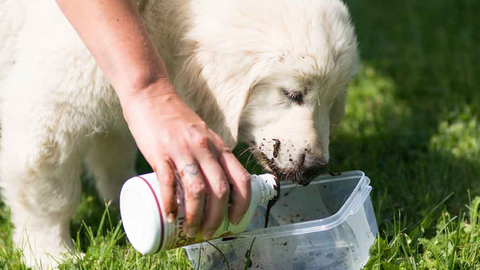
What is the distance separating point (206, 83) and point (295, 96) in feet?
1.19

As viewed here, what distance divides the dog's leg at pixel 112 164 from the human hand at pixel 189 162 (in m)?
1.45

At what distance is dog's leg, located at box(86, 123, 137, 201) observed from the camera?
3207mm

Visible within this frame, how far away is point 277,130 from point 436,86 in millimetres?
2672

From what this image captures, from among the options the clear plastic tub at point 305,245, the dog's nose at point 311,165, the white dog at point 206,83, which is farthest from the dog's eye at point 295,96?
the clear plastic tub at point 305,245

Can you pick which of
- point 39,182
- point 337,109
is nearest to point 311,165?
point 337,109

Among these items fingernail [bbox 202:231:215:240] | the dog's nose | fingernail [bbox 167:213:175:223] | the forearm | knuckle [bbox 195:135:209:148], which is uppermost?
the forearm

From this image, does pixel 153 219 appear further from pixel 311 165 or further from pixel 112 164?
pixel 112 164

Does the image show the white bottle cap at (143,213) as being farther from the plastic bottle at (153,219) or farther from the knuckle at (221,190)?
the knuckle at (221,190)

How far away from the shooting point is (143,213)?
1.76 meters

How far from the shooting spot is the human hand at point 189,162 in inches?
65.1

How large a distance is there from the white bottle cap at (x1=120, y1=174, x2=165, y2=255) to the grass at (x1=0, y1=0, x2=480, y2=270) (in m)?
0.46

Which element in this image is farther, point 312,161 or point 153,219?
point 312,161

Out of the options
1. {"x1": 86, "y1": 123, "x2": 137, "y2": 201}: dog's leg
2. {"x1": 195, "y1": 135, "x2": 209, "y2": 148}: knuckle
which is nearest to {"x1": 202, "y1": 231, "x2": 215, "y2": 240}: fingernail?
{"x1": 195, "y1": 135, "x2": 209, "y2": 148}: knuckle

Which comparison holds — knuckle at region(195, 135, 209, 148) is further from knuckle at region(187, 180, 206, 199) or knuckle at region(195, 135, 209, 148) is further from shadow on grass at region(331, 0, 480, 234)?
shadow on grass at region(331, 0, 480, 234)
